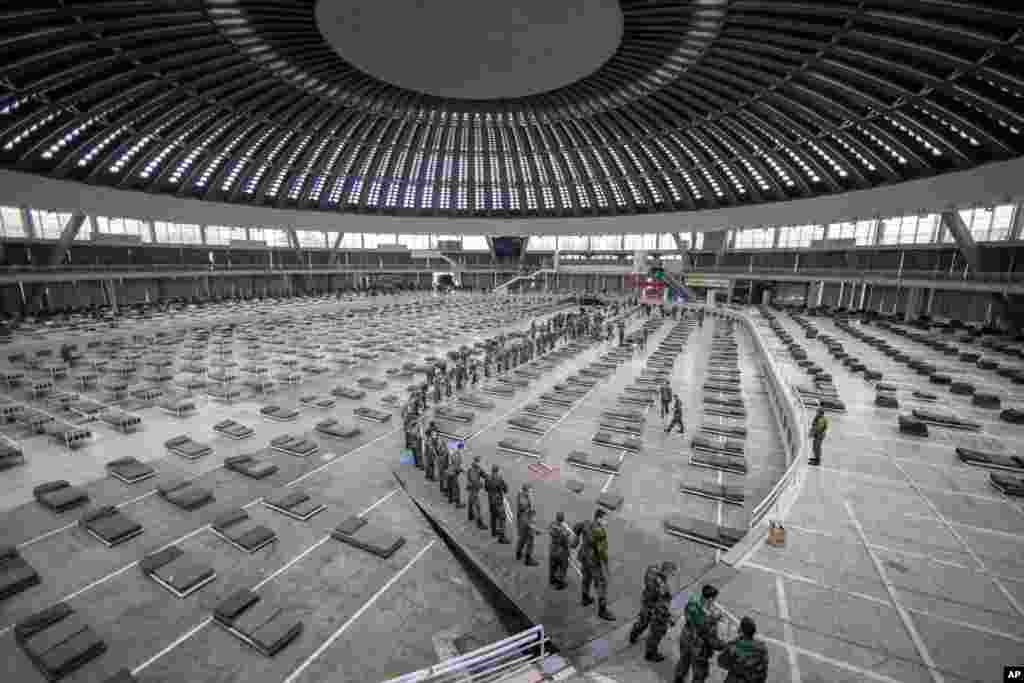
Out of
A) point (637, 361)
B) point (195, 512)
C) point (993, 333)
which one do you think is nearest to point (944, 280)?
point (993, 333)

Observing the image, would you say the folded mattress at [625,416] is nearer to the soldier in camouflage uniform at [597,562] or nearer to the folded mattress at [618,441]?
the folded mattress at [618,441]

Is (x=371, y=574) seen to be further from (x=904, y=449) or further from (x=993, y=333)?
(x=993, y=333)

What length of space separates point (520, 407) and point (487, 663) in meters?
14.5

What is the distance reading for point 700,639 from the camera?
230 inches

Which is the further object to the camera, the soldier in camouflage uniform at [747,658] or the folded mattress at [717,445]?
the folded mattress at [717,445]

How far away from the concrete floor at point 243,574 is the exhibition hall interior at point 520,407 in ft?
0.24

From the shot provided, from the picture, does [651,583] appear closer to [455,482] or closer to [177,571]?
[455,482]

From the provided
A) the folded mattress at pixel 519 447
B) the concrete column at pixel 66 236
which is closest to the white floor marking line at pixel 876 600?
the folded mattress at pixel 519 447

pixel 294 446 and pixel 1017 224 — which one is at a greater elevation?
pixel 1017 224

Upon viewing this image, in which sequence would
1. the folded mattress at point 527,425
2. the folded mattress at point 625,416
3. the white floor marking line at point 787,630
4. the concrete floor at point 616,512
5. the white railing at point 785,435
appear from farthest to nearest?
the folded mattress at point 625,416, the folded mattress at point 527,425, the white railing at point 785,435, the concrete floor at point 616,512, the white floor marking line at point 787,630

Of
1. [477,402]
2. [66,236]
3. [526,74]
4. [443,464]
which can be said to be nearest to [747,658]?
[443,464]

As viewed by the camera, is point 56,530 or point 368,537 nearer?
point 368,537

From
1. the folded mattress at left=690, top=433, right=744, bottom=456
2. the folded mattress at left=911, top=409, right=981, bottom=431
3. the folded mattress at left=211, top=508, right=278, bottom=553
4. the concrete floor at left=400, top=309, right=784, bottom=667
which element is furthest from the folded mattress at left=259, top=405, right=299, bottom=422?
the folded mattress at left=911, top=409, right=981, bottom=431

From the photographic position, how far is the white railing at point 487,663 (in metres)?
5.35
